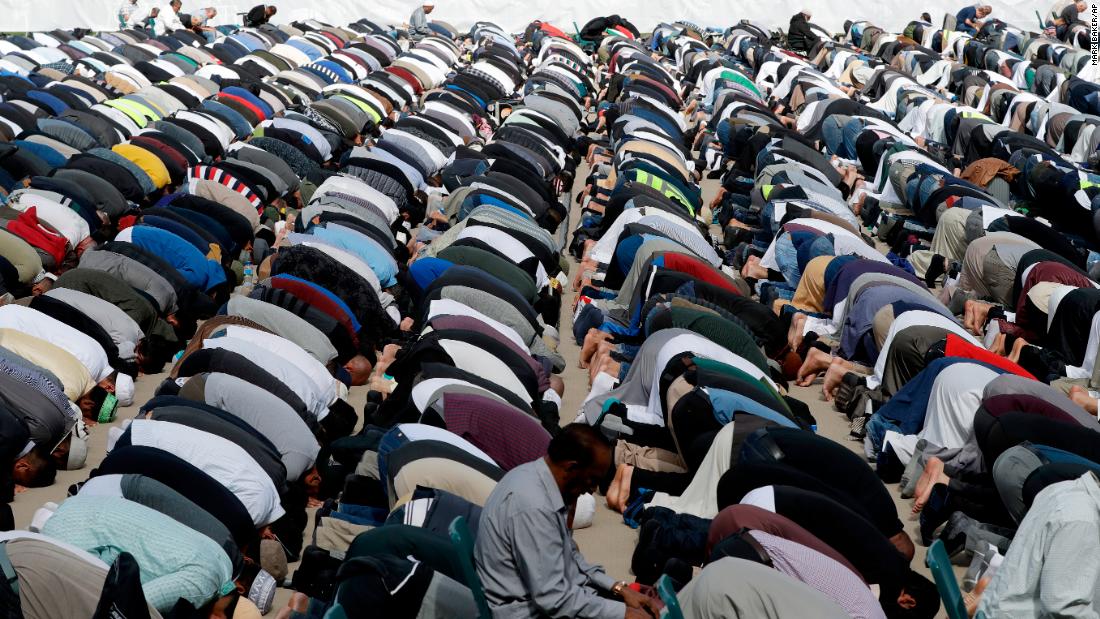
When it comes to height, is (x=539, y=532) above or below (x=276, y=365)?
above

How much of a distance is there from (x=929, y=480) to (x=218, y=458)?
366 centimetres

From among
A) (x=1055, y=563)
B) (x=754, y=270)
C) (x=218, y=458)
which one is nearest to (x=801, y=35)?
(x=754, y=270)

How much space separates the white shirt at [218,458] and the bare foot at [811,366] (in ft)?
14.0

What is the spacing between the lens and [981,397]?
24.5 ft

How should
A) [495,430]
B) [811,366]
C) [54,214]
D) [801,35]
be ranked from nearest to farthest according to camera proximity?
1. [495,430]
2. [811,366]
3. [54,214]
4. [801,35]

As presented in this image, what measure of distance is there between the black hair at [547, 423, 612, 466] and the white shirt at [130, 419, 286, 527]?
2105mm

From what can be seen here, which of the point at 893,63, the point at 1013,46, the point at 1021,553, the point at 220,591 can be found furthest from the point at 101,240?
the point at 1013,46

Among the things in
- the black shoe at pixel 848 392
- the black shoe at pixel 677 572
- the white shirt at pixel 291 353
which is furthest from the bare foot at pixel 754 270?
the black shoe at pixel 677 572

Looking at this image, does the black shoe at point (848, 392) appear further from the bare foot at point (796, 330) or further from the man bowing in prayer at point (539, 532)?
the man bowing in prayer at point (539, 532)

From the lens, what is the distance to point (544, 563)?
14.9ft

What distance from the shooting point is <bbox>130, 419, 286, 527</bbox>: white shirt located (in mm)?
6121

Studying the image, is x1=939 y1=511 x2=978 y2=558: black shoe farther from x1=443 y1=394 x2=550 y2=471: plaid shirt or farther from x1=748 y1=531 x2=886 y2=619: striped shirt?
x1=443 y1=394 x2=550 y2=471: plaid shirt

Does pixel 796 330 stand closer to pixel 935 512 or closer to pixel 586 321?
pixel 586 321

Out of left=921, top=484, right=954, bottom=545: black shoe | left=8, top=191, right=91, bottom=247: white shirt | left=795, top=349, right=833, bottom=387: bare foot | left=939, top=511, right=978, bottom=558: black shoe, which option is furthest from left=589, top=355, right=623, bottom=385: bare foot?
left=8, top=191, right=91, bottom=247: white shirt
